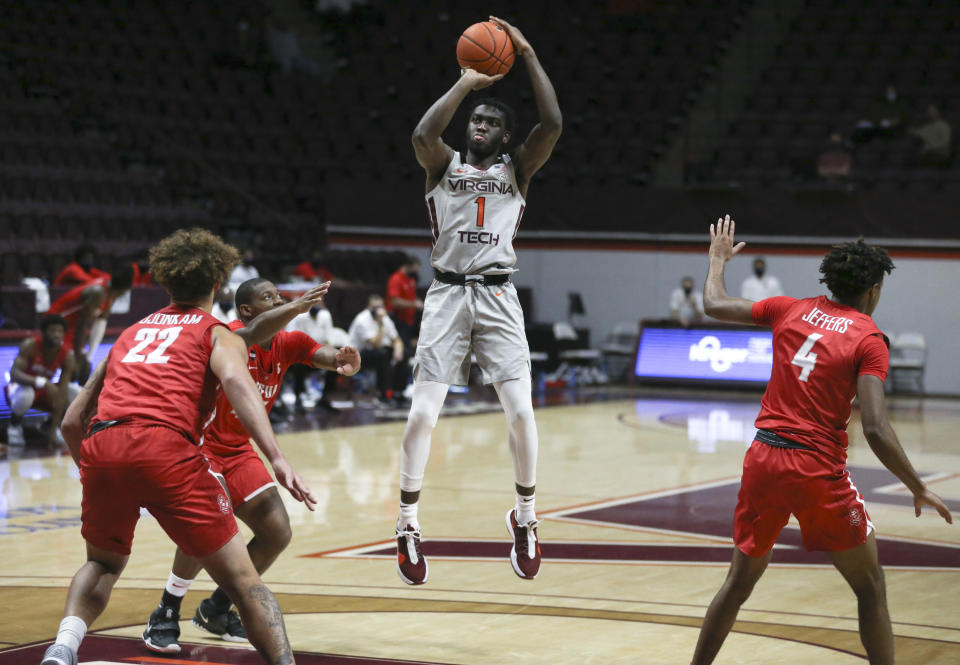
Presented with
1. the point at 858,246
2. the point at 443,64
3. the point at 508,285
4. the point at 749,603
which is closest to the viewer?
the point at 858,246

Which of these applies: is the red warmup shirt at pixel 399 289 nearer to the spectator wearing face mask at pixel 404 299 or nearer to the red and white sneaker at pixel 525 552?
the spectator wearing face mask at pixel 404 299

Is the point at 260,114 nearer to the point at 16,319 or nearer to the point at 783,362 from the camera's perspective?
the point at 16,319

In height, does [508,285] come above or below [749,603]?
above

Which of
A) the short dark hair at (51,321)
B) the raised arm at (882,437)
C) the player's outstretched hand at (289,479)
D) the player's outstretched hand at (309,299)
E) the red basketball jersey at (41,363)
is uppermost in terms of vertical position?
the player's outstretched hand at (309,299)

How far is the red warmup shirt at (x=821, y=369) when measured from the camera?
193 inches

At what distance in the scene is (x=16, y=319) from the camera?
1426 cm

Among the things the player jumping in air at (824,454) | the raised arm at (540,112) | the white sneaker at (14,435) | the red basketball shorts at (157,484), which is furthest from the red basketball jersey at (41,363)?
the player jumping in air at (824,454)

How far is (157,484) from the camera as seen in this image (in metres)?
4.66

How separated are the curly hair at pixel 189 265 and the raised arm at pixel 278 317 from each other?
0.29 meters

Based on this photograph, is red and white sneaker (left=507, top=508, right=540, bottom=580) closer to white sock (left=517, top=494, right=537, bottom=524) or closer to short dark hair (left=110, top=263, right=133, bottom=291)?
white sock (left=517, top=494, right=537, bottom=524)

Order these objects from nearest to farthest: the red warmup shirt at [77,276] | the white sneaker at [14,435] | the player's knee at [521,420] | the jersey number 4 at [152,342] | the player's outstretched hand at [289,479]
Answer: the player's outstretched hand at [289,479]
the jersey number 4 at [152,342]
the player's knee at [521,420]
the white sneaker at [14,435]
the red warmup shirt at [77,276]

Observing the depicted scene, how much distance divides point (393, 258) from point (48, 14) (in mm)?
6909

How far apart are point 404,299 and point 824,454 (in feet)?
42.1

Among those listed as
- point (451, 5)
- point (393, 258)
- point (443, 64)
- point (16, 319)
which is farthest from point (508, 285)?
point (451, 5)
